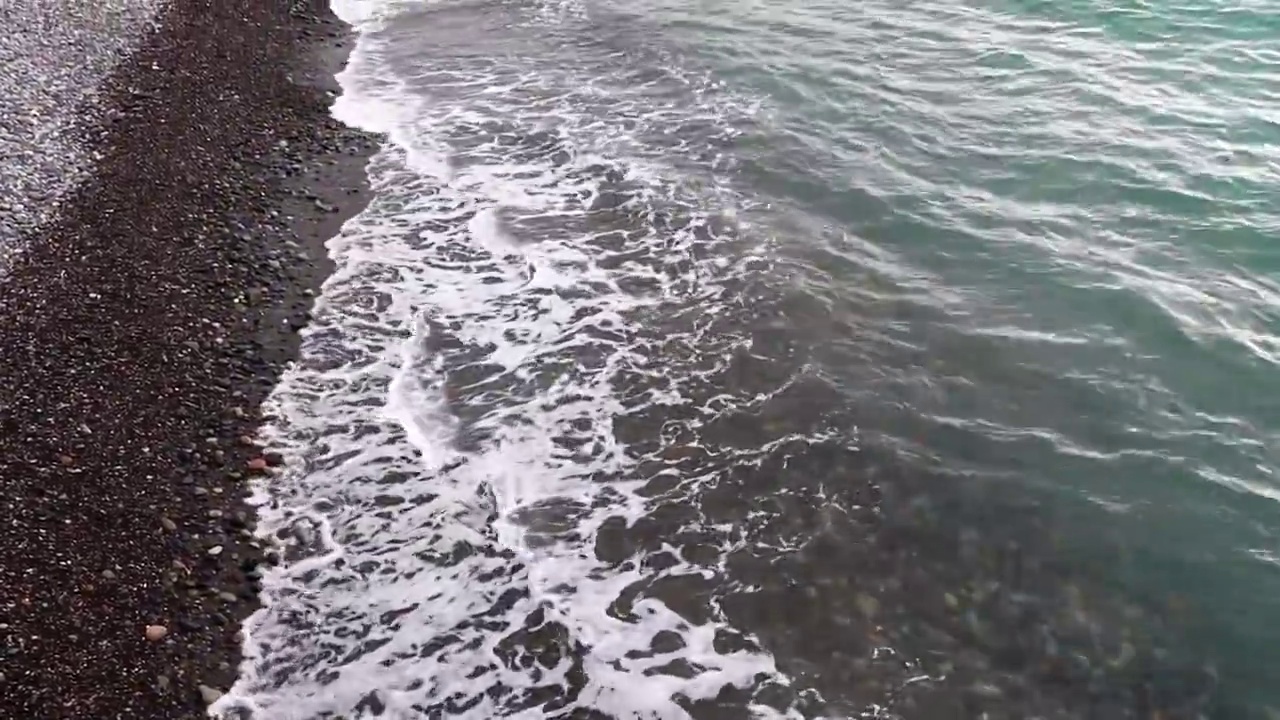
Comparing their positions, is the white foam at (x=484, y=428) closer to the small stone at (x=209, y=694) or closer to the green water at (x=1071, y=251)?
the small stone at (x=209, y=694)

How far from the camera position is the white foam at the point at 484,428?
20.4ft

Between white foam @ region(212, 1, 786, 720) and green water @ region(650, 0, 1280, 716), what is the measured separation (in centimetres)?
171

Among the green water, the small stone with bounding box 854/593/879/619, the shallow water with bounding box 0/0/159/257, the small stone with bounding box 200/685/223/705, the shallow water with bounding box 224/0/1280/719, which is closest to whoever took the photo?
the small stone with bounding box 200/685/223/705

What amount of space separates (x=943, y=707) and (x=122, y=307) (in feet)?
24.5

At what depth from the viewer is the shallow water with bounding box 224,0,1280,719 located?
6.37 metres

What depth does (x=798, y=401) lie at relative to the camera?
28.0ft

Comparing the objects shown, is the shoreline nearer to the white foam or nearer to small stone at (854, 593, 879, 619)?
the white foam

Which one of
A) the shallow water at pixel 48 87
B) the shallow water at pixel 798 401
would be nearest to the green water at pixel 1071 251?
the shallow water at pixel 798 401

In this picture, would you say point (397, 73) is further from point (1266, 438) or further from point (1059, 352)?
point (1266, 438)

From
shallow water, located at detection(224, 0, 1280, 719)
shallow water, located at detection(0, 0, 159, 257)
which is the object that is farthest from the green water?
shallow water, located at detection(0, 0, 159, 257)

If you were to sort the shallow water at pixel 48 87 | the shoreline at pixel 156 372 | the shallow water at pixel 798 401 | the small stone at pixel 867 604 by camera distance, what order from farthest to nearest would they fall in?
the shallow water at pixel 48 87 → the small stone at pixel 867 604 → the shallow water at pixel 798 401 → the shoreline at pixel 156 372

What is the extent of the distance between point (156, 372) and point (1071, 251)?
915cm

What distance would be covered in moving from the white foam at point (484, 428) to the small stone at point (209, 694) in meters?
0.11

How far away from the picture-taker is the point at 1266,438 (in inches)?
325
